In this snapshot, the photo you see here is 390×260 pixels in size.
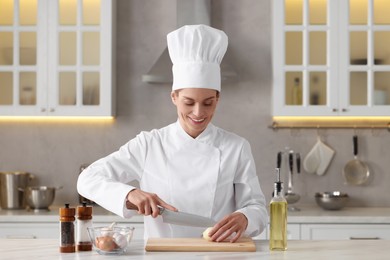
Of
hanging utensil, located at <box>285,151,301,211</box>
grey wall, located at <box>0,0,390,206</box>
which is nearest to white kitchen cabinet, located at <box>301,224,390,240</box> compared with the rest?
hanging utensil, located at <box>285,151,301,211</box>

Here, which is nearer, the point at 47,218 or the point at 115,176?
the point at 115,176

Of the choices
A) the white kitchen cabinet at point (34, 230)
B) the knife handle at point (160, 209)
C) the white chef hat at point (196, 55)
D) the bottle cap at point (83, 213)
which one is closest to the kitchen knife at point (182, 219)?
the knife handle at point (160, 209)

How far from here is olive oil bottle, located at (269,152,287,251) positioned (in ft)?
8.87

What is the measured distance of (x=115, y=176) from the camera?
10.6 feet

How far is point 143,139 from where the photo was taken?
334cm

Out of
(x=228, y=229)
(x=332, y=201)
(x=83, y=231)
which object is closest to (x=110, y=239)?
(x=83, y=231)

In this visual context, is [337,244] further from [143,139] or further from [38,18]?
[38,18]

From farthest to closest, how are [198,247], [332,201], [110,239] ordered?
1. [332,201]
2. [198,247]
3. [110,239]

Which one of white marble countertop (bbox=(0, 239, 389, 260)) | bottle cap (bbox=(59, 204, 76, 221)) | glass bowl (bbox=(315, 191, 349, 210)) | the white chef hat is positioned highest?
the white chef hat

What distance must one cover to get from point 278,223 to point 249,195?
0.50 meters

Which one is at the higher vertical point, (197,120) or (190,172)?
(197,120)

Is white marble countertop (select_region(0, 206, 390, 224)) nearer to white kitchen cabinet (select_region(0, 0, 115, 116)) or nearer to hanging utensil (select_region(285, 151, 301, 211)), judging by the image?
hanging utensil (select_region(285, 151, 301, 211))

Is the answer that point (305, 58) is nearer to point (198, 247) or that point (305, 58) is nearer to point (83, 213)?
Result: point (198, 247)

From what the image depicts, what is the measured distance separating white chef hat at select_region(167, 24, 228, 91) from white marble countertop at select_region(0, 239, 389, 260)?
699 millimetres
